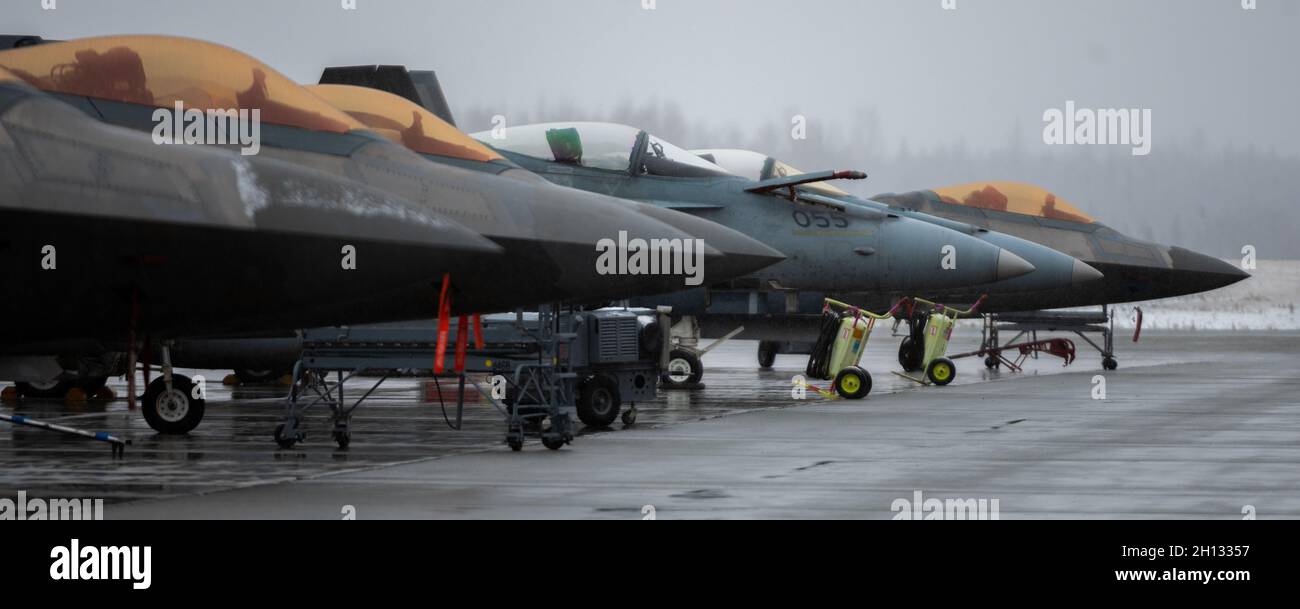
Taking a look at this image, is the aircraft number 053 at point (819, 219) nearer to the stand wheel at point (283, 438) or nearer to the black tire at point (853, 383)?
the black tire at point (853, 383)

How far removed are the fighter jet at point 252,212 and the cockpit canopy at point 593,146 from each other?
22.1 feet

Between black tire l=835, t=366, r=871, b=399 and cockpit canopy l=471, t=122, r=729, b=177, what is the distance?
3.14 m

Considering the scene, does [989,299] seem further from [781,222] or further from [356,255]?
[356,255]

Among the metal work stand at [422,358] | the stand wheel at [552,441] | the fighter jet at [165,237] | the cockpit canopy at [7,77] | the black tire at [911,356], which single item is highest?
the cockpit canopy at [7,77]

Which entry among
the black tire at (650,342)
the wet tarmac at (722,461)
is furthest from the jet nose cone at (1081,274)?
the black tire at (650,342)

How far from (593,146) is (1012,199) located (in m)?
11.8

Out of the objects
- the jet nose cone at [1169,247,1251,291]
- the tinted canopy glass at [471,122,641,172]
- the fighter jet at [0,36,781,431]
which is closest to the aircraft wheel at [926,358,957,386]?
the tinted canopy glass at [471,122,641,172]

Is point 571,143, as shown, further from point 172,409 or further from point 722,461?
point 722,461

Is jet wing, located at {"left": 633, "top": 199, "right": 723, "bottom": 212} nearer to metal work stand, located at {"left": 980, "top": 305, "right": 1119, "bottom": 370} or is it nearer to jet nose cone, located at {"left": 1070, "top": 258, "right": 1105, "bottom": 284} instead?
jet nose cone, located at {"left": 1070, "top": 258, "right": 1105, "bottom": 284}

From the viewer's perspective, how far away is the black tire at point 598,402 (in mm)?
15008

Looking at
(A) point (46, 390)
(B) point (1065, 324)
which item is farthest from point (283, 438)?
(B) point (1065, 324)
